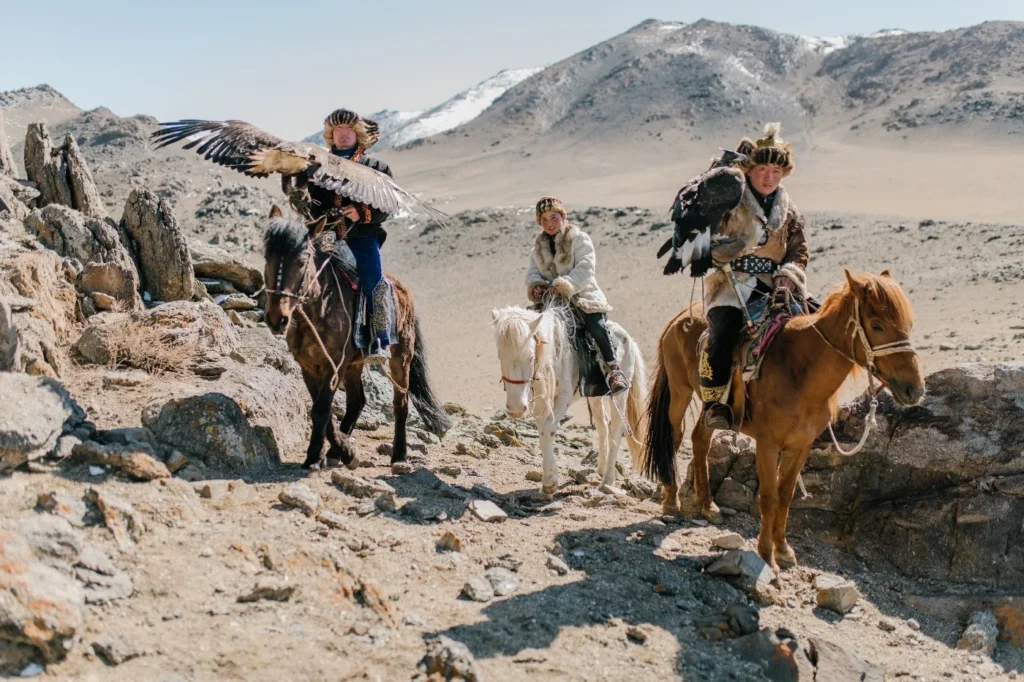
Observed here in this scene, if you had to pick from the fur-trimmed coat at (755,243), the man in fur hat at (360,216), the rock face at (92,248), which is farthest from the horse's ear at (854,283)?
the rock face at (92,248)

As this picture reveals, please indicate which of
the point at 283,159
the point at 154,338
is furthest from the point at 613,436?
the point at 154,338

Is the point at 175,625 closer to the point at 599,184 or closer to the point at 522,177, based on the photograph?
the point at 599,184

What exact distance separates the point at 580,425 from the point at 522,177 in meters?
42.9

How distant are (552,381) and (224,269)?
17.1ft

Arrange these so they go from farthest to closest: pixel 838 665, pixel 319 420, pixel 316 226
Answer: pixel 319 420, pixel 316 226, pixel 838 665

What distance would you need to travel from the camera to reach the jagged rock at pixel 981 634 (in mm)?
5141

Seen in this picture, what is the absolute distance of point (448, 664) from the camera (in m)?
3.78

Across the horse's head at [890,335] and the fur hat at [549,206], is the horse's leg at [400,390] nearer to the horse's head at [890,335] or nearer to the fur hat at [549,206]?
the fur hat at [549,206]

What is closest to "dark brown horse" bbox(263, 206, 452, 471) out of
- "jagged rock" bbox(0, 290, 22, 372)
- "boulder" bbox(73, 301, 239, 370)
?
"boulder" bbox(73, 301, 239, 370)

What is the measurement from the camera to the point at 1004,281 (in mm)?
15953

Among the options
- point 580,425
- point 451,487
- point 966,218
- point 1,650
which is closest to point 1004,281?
point 580,425

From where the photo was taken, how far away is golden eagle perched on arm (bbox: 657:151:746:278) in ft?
17.3

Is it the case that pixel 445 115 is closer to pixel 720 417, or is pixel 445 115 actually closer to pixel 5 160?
pixel 5 160

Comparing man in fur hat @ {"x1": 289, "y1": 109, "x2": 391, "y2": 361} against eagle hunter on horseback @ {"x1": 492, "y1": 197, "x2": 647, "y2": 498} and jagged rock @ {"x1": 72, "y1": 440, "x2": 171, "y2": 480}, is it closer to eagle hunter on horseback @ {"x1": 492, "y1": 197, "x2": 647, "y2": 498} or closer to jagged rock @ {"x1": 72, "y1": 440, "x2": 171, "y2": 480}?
eagle hunter on horseback @ {"x1": 492, "y1": 197, "x2": 647, "y2": 498}
